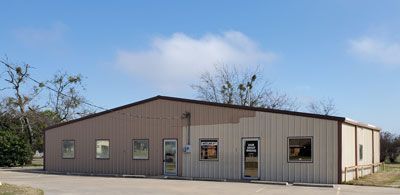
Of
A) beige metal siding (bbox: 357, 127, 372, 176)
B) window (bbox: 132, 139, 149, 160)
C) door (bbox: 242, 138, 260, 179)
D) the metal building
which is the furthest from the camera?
window (bbox: 132, 139, 149, 160)

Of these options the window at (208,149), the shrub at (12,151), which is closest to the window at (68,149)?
the window at (208,149)

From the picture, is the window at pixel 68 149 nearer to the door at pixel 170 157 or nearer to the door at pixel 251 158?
the door at pixel 170 157

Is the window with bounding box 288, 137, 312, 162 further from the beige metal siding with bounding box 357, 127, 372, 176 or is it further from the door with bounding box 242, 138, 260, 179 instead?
the beige metal siding with bounding box 357, 127, 372, 176

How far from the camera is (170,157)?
92.9ft

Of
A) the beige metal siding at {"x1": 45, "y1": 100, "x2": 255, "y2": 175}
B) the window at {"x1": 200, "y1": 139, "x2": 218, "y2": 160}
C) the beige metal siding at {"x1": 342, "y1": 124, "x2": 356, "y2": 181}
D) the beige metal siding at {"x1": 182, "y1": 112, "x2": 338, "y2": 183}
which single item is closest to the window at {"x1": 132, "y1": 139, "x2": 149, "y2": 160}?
the beige metal siding at {"x1": 45, "y1": 100, "x2": 255, "y2": 175}

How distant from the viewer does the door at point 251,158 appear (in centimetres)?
2567

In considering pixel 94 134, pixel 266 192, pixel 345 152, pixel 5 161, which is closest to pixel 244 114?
pixel 345 152

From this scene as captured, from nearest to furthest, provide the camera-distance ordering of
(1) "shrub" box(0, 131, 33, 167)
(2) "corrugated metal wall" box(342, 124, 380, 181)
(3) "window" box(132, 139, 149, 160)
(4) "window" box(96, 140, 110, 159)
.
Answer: (2) "corrugated metal wall" box(342, 124, 380, 181) < (3) "window" box(132, 139, 149, 160) < (4) "window" box(96, 140, 110, 159) < (1) "shrub" box(0, 131, 33, 167)

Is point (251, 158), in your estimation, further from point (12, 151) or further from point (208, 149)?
point (12, 151)

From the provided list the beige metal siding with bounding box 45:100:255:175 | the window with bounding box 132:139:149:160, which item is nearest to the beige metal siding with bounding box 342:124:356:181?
the beige metal siding with bounding box 45:100:255:175

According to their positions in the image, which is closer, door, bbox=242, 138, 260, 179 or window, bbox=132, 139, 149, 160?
door, bbox=242, 138, 260, 179

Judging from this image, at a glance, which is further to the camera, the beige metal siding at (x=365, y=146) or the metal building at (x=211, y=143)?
the beige metal siding at (x=365, y=146)

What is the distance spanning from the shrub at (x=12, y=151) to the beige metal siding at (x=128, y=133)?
25.0ft

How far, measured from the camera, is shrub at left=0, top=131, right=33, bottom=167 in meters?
39.3
